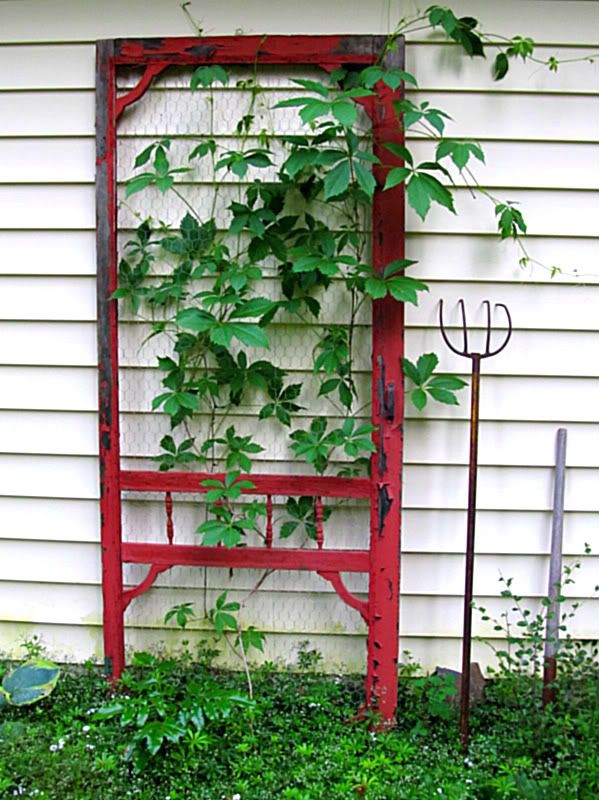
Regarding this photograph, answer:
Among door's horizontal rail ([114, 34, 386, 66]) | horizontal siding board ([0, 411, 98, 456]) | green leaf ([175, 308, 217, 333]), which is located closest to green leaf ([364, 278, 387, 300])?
green leaf ([175, 308, 217, 333])

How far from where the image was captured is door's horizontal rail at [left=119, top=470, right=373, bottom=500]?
90.4 inches

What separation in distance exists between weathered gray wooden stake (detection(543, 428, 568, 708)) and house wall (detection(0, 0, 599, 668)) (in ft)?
0.16

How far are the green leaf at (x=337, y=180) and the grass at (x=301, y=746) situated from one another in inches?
58.7

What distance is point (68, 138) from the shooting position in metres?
2.32

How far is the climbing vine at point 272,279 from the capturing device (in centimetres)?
213

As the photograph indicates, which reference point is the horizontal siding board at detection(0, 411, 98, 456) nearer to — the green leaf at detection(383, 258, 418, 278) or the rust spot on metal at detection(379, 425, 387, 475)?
the rust spot on metal at detection(379, 425, 387, 475)

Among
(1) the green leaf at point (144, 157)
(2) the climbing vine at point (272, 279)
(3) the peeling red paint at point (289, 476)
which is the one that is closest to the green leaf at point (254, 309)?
(2) the climbing vine at point (272, 279)

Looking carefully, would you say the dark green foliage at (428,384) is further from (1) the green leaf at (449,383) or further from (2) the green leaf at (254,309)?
(2) the green leaf at (254,309)

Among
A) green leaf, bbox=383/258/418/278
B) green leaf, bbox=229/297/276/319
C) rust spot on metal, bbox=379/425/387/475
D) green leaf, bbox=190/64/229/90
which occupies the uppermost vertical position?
green leaf, bbox=190/64/229/90

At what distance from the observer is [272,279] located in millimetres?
2314

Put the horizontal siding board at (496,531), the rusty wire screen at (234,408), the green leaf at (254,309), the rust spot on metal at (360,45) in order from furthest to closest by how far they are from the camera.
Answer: the horizontal siding board at (496,531) < the rusty wire screen at (234,408) < the rust spot on metal at (360,45) < the green leaf at (254,309)

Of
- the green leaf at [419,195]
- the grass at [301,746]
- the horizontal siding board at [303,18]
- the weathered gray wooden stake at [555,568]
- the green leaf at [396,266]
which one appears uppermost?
the horizontal siding board at [303,18]

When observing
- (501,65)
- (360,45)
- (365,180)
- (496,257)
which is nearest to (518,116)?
(501,65)

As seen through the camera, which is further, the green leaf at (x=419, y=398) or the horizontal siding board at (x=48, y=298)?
the horizontal siding board at (x=48, y=298)
